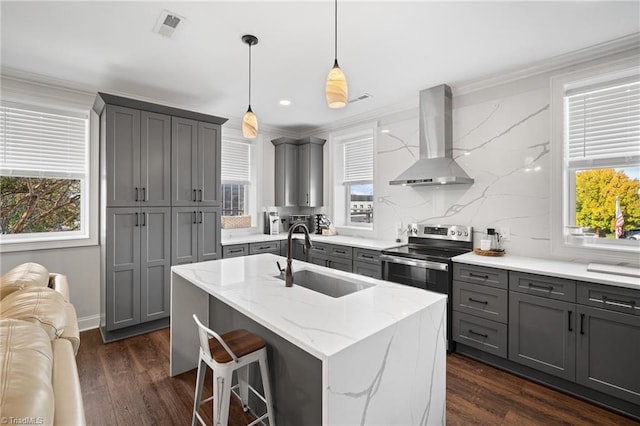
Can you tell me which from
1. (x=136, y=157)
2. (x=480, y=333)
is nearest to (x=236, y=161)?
(x=136, y=157)

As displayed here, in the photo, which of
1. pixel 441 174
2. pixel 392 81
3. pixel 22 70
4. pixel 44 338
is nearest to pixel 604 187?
pixel 441 174

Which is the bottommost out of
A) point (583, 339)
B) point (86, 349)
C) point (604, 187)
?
point (86, 349)

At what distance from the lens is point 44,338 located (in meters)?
1.08

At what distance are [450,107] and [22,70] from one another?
4394mm

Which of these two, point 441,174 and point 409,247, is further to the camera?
point 409,247

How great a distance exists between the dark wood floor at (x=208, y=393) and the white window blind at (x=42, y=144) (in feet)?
6.41

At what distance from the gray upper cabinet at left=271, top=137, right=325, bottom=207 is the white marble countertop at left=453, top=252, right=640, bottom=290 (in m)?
2.58

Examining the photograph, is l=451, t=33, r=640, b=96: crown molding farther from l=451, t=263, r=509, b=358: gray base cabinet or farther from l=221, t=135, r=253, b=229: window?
l=221, t=135, r=253, b=229: window

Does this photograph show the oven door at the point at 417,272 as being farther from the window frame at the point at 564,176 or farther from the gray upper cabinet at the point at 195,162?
the gray upper cabinet at the point at 195,162

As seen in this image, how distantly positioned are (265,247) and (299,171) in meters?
1.47

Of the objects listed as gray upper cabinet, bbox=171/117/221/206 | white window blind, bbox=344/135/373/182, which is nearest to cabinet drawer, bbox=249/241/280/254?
gray upper cabinet, bbox=171/117/221/206

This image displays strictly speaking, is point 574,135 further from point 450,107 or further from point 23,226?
point 23,226

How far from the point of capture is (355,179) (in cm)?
476

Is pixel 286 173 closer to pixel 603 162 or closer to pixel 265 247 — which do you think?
pixel 265 247
